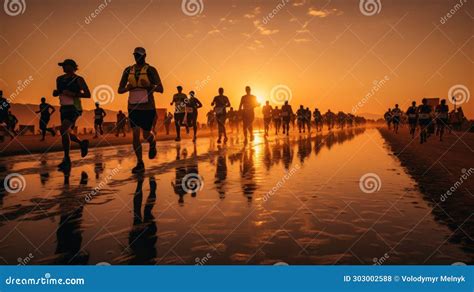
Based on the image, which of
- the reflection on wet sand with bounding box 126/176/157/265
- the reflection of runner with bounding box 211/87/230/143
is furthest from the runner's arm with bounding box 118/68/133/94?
the reflection of runner with bounding box 211/87/230/143

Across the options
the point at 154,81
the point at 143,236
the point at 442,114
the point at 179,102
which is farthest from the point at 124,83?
the point at 442,114

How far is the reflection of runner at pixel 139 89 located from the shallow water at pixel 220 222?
1480mm

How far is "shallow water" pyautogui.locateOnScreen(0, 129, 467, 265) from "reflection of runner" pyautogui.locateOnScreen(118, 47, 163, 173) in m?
1.48

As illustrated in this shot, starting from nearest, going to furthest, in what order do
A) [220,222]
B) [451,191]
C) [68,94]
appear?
[220,222]
[451,191]
[68,94]

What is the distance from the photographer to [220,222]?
4.43 meters

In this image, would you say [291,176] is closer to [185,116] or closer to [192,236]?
[192,236]

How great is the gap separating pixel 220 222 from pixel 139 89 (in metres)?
4.94

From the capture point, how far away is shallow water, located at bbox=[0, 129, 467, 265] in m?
3.40

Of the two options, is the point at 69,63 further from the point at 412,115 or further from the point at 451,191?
the point at 412,115

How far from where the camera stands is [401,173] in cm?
838

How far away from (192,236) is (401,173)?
558 centimetres

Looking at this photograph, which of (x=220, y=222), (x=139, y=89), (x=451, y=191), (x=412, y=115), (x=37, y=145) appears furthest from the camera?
(x=412, y=115)

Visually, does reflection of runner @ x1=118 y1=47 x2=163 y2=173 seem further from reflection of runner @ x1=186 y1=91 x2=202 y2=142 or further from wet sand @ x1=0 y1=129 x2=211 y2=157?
reflection of runner @ x1=186 y1=91 x2=202 y2=142

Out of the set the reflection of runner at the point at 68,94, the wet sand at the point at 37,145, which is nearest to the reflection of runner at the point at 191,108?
the wet sand at the point at 37,145
